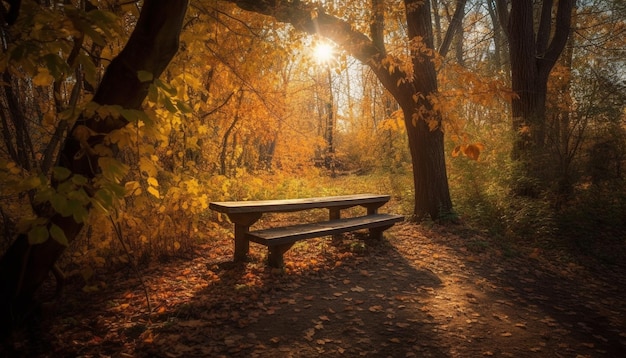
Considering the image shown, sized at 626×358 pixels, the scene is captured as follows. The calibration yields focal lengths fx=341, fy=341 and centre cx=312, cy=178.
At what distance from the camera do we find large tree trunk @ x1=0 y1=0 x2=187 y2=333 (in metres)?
2.41

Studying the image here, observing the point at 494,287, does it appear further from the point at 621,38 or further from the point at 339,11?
the point at 621,38

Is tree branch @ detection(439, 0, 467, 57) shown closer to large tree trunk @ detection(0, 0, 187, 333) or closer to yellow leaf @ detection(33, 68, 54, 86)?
large tree trunk @ detection(0, 0, 187, 333)

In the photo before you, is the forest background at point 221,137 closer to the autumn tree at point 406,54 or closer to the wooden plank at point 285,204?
the autumn tree at point 406,54

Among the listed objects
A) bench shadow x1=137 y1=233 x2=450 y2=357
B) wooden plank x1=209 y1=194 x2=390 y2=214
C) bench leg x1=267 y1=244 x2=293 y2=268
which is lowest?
bench shadow x1=137 y1=233 x2=450 y2=357

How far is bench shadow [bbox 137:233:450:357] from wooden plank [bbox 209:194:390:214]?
0.76 metres

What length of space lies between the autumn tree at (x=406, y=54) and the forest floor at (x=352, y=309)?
76.5 inches

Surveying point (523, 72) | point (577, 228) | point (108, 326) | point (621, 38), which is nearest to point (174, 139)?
point (108, 326)

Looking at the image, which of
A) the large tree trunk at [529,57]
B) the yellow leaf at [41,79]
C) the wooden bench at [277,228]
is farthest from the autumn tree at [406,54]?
the yellow leaf at [41,79]

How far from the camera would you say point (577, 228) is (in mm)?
5699

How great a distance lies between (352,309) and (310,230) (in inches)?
49.5

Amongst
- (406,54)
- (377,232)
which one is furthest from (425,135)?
(377,232)

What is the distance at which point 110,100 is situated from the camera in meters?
2.42

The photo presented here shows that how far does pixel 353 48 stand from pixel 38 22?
503 centimetres

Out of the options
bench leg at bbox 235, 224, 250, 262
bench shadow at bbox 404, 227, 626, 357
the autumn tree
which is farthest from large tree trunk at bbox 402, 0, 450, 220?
bench leg at bbox 235, 224, 250, 262
